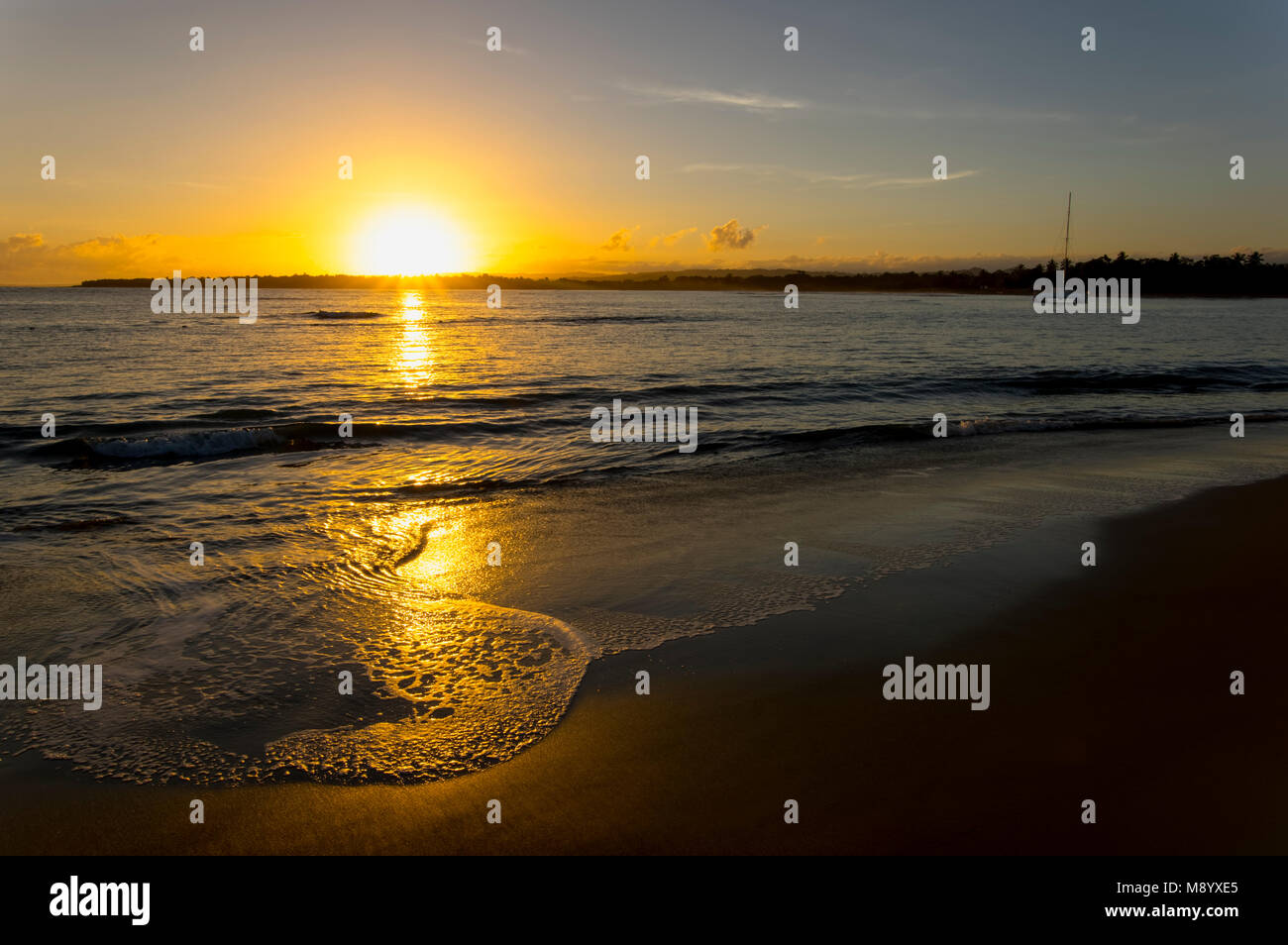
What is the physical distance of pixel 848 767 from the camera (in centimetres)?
438

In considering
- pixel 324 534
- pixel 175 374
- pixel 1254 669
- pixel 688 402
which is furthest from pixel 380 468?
pixel 175 374

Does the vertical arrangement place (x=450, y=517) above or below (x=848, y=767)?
above

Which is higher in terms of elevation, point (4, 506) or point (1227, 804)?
point (4, 506)

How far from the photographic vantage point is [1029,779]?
4.23 metres

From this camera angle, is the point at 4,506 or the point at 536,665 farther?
the point at 4,506

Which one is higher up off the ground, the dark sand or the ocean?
the ocean

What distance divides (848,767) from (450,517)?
22.6 feet

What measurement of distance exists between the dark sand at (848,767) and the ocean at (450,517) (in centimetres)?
30

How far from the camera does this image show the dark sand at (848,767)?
12.5 ft

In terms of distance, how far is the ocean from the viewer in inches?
199

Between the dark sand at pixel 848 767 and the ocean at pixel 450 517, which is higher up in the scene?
the ocean at pixel 450 517

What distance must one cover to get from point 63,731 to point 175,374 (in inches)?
924

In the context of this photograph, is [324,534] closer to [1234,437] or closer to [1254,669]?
[1254,669]

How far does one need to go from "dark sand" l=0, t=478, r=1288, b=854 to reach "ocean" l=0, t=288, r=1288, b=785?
0.99 ft
